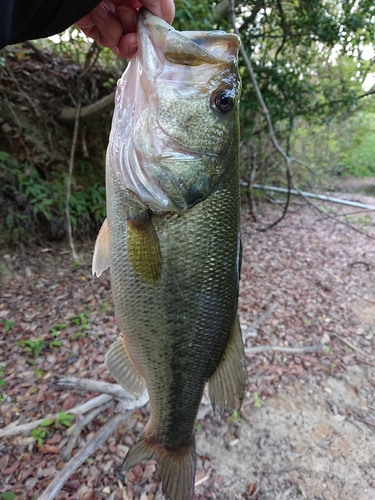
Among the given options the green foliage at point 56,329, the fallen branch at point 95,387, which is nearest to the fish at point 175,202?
the fallen branch at point 95,387

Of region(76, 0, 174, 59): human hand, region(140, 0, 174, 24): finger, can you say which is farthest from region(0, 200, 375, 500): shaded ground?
region(140, 0, 174, 24): finger

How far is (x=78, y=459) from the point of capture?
2279 mm

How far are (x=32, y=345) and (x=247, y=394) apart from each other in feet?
7.26

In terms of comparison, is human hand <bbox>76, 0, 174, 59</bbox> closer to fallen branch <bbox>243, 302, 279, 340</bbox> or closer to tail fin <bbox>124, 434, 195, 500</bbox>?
tail fin <bbox>124, 434, 195, 500</bbox>

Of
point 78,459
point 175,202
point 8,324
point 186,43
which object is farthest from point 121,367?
point 8,324

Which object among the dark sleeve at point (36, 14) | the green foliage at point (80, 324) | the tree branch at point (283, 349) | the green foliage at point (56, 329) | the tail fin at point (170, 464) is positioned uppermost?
the dark sleeve at point (36, 14)

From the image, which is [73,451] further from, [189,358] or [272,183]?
[272,183]

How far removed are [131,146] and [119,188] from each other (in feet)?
0.55

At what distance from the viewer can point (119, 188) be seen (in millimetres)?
1374

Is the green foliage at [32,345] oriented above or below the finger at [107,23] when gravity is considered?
below

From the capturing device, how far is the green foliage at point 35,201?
14.9 ft

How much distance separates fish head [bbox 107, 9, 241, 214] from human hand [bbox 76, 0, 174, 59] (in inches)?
4.8

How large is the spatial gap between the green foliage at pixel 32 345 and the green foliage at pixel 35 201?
5.42 feet

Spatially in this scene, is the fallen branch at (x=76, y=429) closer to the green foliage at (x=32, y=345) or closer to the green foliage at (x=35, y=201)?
the green foliage at (x=32, y=345)
